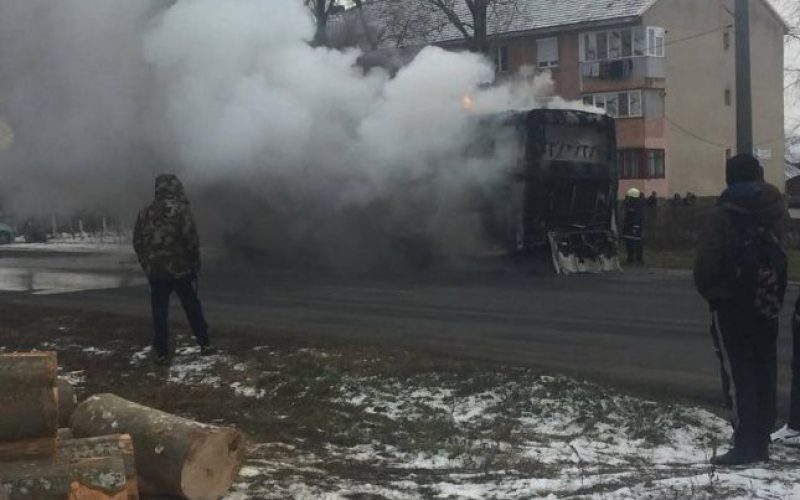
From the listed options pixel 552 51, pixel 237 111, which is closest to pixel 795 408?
pixel 237 111

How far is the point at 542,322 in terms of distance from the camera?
11.2 meters

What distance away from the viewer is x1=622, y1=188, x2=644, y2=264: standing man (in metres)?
19.3

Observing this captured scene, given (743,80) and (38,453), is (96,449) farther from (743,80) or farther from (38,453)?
(743,80)

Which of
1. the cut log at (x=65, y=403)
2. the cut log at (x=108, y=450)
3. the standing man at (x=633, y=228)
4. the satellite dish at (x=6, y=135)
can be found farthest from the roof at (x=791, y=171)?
the cut log at (x=108, y=450)

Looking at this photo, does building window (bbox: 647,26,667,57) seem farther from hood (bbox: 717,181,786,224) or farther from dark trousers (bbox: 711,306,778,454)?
→ dark trousers (bbox: 711,306,778,454)

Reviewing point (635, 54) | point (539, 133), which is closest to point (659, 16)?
point (635, 54)

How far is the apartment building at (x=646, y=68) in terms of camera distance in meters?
41.4

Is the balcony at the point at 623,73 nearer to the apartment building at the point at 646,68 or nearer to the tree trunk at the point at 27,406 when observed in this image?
the apartment building at the point at 646,68

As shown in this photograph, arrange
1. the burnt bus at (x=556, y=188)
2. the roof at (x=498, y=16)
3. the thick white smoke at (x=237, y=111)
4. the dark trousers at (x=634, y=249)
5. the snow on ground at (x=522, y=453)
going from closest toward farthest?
the snow on ground at (x=522, y=453) < the thick white smoke at (x=237, y=111) < the burnt bus at (x=556, y=188) < the dark trousers at (x=634, y=249) < the roof at (x=498, y=16)

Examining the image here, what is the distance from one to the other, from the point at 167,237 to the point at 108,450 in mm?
4631

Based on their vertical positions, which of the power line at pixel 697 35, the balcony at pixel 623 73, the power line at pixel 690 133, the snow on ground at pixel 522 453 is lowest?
the snow on ground at pixel 522 453

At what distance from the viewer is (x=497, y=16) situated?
36875 millimetres

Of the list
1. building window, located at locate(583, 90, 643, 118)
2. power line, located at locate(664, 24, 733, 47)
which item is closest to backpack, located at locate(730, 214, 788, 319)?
building window, located at locate(583, 90, 643, 118)

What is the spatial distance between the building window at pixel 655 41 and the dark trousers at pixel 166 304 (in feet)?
118
